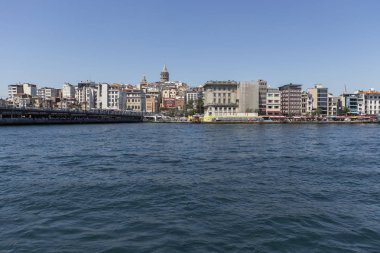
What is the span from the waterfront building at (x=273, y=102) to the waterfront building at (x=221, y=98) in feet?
42.9

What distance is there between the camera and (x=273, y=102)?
13838cm

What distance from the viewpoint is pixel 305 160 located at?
25281 millimetres

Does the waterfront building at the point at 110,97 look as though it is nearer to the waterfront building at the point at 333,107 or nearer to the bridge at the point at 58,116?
the bridge at the point at 58,116

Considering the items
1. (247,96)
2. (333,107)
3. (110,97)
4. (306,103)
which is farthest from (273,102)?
(110,97)

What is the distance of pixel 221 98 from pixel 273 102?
68.9ft

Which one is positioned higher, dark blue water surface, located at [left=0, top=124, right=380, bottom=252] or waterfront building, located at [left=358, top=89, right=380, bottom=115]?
waterfront building, located at [left=358, top=89, right=380, bottom=115]

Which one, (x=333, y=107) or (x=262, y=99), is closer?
(x=262, y=99)

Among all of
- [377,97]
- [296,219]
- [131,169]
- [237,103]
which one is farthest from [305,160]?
[377,97]

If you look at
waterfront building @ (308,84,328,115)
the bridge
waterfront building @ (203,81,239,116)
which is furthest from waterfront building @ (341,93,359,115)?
the bridge

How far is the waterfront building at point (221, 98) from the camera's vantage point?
135m

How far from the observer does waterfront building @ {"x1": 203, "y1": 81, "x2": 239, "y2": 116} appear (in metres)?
135

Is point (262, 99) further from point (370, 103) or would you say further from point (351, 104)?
point (370, 103)

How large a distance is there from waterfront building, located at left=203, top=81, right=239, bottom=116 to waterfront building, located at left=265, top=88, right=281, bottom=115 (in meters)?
13.1

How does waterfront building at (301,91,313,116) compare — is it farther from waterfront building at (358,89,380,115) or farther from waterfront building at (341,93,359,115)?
waterfront building at (358,89,380,115)
